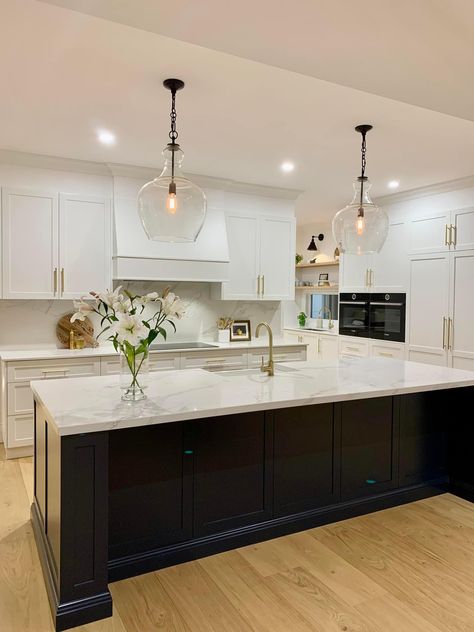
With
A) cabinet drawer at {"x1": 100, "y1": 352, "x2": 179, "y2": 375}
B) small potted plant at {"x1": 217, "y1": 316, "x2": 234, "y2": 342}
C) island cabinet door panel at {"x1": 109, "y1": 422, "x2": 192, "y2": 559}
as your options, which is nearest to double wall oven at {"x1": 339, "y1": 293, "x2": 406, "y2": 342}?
small potted plant at {"x1": 217, "y1": 316, "x2": 234, "y2": 342}

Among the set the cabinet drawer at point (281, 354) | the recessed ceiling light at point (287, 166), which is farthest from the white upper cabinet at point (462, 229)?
the cabinet drawer at point (281, 354)

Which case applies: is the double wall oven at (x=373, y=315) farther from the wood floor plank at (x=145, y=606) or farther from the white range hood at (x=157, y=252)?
the wood floor plank at (x=145, y=606)

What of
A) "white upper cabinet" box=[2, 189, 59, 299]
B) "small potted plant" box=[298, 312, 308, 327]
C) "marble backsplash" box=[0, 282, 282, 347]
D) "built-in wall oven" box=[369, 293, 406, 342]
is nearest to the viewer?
"white upper cabinet" box=[2, 189, 59, 299]

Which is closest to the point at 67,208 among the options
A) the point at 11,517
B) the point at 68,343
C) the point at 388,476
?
the point at 68,343

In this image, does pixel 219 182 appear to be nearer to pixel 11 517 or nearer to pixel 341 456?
pixel 341 456

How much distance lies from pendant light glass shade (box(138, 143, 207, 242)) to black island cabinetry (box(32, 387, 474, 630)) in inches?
41.6

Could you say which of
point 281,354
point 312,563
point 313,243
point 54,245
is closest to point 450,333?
point 281,354

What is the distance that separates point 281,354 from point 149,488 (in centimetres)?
303

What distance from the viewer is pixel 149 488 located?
237cm

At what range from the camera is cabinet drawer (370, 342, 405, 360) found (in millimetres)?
5427

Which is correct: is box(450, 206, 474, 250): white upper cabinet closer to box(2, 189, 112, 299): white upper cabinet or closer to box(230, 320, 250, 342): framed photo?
box(230, 320, 250, 342): framed photo

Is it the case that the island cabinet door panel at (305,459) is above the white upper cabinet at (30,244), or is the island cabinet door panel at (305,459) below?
below

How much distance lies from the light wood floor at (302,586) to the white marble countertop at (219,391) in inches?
32.1

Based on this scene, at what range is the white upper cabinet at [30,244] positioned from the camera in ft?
13.7
